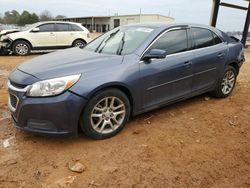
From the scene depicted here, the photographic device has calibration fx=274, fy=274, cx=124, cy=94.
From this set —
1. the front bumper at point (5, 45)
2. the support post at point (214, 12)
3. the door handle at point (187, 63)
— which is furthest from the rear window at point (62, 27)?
the door handle at point (187, 63)

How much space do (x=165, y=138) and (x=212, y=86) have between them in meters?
2.03

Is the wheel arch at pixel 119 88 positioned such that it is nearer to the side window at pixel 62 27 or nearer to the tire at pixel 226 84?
the tire at pixel 226 84

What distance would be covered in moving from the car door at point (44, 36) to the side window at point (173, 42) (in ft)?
30.4

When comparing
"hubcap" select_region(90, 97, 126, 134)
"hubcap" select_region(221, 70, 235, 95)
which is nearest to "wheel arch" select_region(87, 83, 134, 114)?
"hubcap" select_region(90, 97, 126, 134)

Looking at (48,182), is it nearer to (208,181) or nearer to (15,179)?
(15,179)

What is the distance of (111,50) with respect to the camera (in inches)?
175

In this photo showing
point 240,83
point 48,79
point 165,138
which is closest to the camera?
point 48,79

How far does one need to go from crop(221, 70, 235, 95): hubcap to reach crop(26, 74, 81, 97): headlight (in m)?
3.56

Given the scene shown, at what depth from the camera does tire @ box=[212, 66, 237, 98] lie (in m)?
5.61

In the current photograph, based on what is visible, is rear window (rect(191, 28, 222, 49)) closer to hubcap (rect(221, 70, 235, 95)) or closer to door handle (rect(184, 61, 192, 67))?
door handle (rect(184, 61, 192, 67))

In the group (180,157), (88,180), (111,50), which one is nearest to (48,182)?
(88,180)

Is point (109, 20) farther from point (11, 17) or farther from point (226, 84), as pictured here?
point (226, 84)

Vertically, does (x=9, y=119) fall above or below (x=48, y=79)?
below

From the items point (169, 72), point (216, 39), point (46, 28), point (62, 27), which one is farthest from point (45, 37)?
point (169, 72)
